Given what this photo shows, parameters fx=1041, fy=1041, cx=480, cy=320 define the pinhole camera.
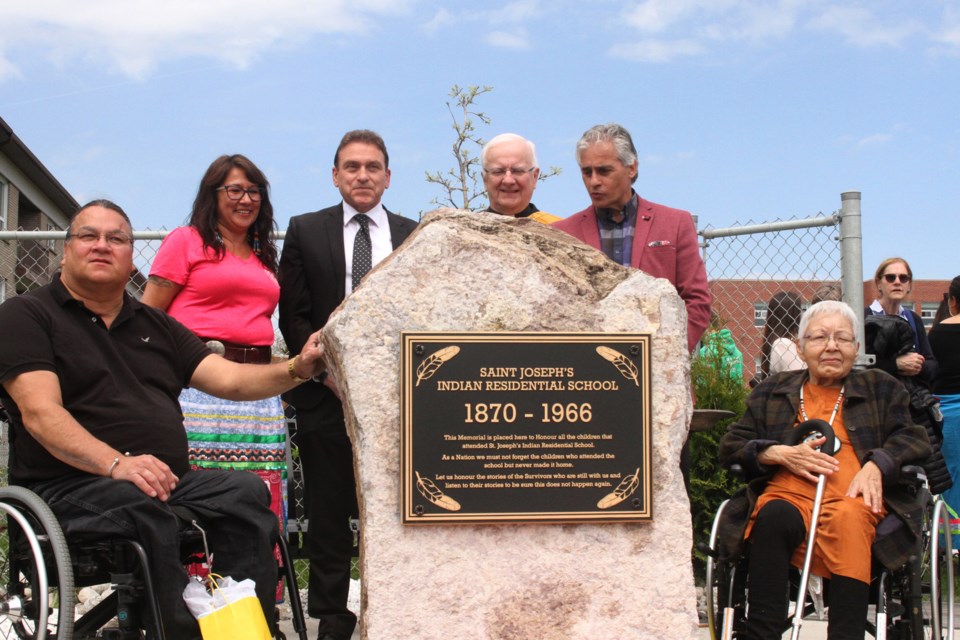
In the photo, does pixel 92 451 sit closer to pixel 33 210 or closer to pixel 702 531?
pixel 702 531

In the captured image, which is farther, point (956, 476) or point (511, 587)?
point (956, 476)

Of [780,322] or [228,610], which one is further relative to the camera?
[780,322]

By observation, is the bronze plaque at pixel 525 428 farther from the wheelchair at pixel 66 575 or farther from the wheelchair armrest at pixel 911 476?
the wheelchair armrest at pixel 911 476

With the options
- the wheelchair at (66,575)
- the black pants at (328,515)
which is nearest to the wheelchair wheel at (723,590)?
the black pants at (328,515)

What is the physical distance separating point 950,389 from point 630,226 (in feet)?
8.74

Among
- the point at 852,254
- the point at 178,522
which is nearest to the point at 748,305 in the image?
the point at 852,254

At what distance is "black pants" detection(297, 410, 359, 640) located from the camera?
403 centimetres

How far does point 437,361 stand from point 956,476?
12.7 feet

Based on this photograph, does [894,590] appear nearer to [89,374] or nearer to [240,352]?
[240,352]

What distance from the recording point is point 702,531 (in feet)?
17.6

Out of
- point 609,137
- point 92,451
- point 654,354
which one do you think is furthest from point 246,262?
point 654,354

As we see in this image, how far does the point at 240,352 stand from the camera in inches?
162

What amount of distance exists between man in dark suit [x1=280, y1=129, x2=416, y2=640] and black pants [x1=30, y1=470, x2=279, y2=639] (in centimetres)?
64

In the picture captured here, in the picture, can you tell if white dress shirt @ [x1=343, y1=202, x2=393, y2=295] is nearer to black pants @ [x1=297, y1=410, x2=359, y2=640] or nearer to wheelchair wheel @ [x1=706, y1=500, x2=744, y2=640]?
black pants @ [x1=297, y1=410, x2=359, y2=640]
